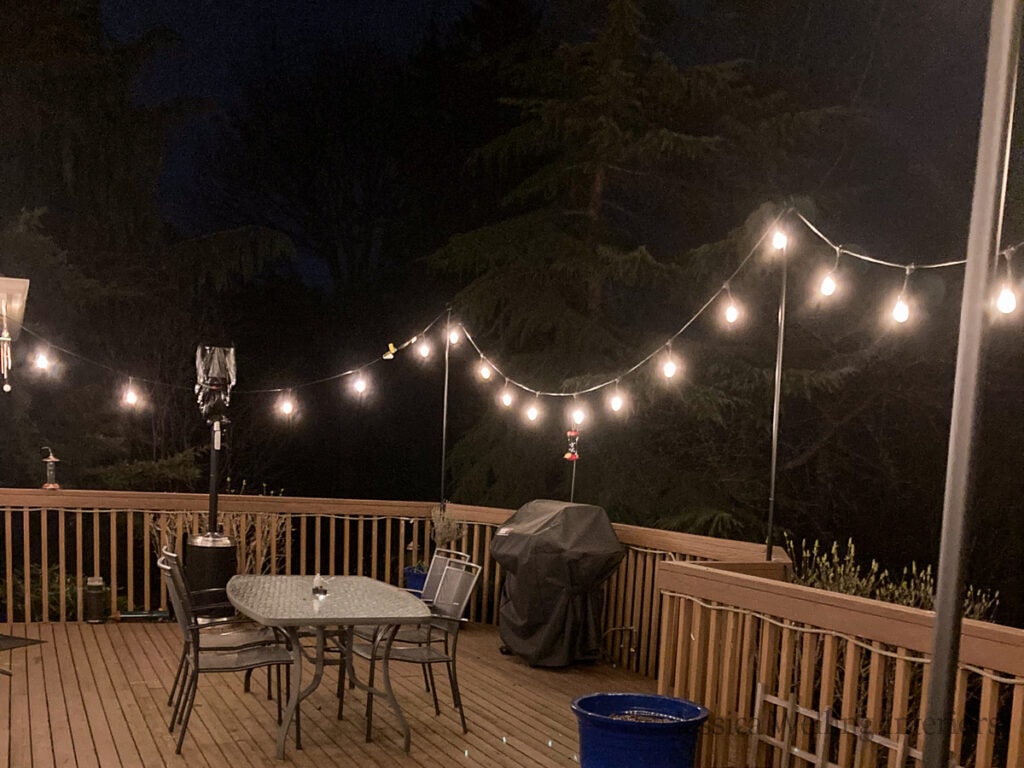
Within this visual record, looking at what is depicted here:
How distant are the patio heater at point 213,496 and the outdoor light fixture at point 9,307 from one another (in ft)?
3.87

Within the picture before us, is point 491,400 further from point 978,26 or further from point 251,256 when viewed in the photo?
point 978,26

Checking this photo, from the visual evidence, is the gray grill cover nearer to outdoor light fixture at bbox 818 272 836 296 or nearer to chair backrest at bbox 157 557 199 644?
outdoor light fixture at bbox 818 272 836 296

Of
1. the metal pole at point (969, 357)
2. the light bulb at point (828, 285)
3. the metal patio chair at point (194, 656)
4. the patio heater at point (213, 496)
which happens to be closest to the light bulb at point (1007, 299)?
the light bulb at point (828, 285)

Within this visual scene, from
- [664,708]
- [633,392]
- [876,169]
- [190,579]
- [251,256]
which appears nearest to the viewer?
[664,708]

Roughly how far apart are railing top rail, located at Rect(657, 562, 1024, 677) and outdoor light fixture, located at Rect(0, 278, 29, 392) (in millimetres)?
4369

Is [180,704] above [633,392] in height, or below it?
below

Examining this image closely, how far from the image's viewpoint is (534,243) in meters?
9.87

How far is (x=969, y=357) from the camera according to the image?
68.2 inches

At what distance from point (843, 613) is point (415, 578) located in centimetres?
417

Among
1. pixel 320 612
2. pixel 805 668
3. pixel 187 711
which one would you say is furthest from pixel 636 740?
pixel 187 711

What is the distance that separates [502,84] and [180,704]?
9148mm

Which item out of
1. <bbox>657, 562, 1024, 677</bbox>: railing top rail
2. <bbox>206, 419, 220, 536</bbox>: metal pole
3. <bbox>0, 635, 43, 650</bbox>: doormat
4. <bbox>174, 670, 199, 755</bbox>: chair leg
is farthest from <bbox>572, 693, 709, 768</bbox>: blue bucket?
<bbox>0, 635, 43, 650</bbox>: doormat

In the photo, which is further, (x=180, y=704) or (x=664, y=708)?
(x=180, y=704)

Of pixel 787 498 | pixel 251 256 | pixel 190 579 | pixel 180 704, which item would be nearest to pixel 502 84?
pixel 251 256
